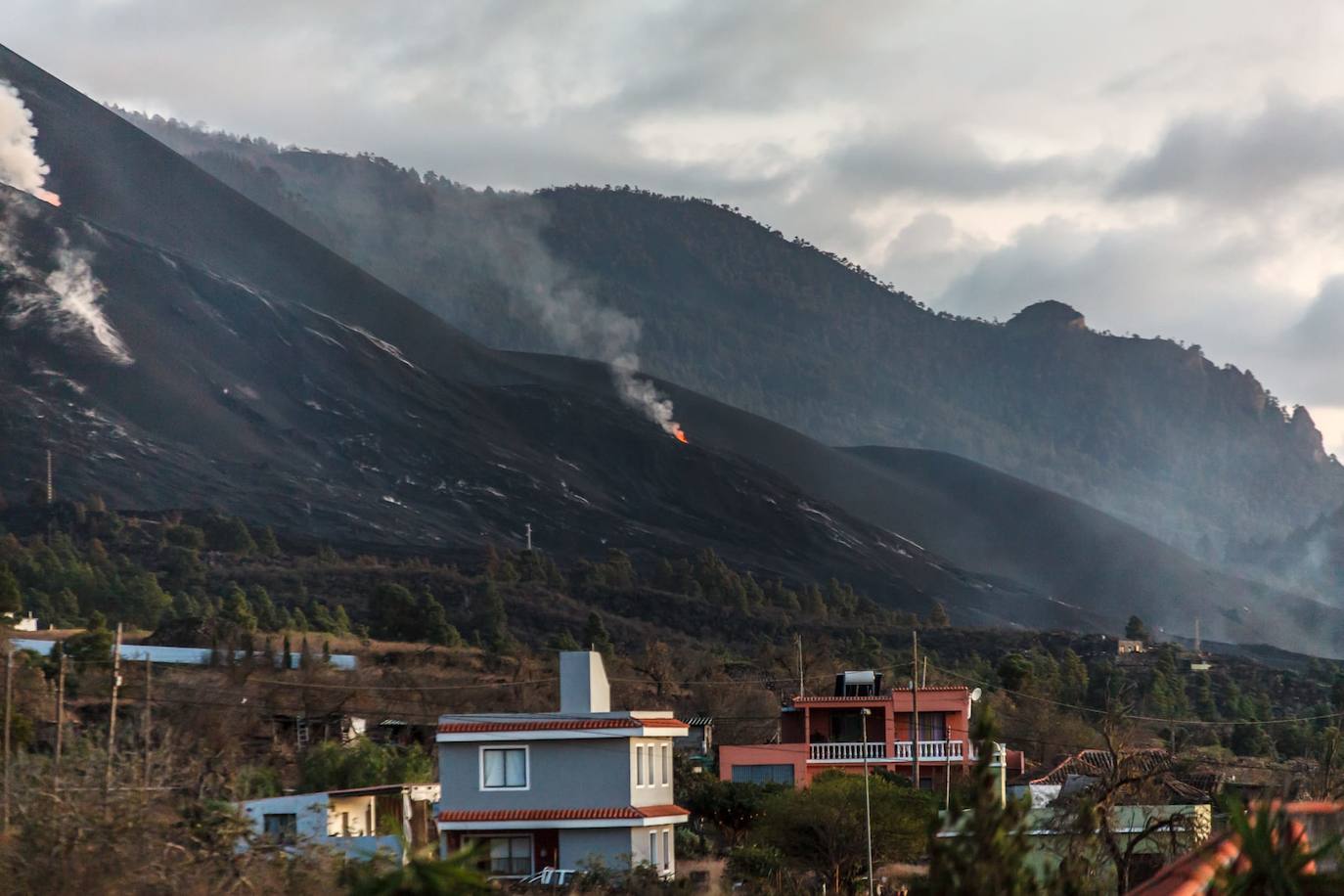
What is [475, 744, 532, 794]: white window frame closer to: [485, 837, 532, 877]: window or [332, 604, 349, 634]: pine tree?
[485, 837, 532, 877]: window

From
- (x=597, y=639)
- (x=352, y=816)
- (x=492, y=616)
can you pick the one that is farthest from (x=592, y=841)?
(x=492, y=616)

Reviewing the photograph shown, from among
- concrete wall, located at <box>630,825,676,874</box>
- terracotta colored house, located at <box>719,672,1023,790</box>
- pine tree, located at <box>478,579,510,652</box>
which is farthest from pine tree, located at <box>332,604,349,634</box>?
concrete wall, located at <box>630,825,676,874</box>

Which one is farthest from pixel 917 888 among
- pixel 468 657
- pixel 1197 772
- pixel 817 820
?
pixel 468 657

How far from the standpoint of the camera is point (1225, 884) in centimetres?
1134

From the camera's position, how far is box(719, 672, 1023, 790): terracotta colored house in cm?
5497

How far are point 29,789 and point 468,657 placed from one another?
208ft

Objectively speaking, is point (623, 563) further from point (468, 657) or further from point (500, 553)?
point (468, 657)

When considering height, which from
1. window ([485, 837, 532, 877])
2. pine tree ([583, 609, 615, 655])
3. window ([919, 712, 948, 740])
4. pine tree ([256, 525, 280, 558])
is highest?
pine tree ([256, 525, 280, 558])

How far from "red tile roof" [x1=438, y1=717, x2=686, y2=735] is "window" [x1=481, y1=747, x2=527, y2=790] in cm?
45

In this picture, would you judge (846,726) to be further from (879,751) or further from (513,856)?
(513,856)

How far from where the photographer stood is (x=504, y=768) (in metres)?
39.8

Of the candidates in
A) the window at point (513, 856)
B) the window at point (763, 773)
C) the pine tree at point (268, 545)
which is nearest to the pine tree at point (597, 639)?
the pine tree at point (268, 545)

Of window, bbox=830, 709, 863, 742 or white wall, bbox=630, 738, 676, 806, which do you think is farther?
window, bbox=830, 709, 863, 742

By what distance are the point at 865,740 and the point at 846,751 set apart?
0.75 meters
